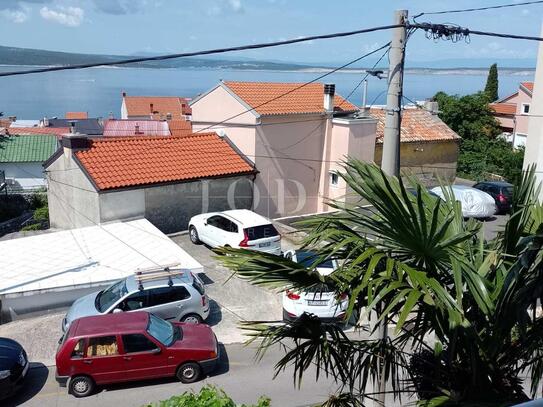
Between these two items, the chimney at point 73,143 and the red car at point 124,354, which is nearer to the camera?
the red car at point 124,354

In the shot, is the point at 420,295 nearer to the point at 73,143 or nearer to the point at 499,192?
the point at 73,143

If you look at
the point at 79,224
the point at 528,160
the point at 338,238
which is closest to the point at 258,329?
the point at 338,238

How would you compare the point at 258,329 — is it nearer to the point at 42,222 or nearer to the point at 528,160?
the point at 528,160

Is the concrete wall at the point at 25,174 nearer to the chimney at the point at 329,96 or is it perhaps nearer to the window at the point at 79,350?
the chimney at the point at 329,96

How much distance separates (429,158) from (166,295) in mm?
21741

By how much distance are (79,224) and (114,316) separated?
1021cm

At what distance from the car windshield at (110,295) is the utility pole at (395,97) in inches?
306

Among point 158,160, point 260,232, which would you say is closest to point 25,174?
point 158,160

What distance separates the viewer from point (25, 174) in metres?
53.2

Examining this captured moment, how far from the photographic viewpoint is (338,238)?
5.74 m

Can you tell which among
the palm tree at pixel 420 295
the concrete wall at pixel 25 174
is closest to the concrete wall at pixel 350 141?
the palm tree at pixel 420 295

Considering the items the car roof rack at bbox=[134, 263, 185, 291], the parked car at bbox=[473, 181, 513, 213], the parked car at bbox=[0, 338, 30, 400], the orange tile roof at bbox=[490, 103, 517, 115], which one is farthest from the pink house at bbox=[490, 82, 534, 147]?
the parked car at bbox=[0, 338, 30, 400]

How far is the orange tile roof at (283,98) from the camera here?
2316 cm

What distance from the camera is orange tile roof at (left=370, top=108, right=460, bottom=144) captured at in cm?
2986
